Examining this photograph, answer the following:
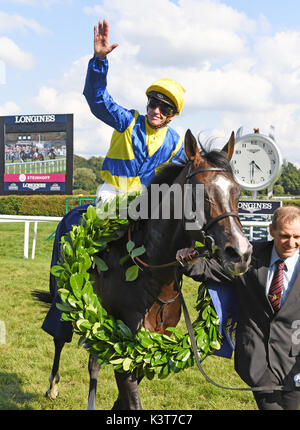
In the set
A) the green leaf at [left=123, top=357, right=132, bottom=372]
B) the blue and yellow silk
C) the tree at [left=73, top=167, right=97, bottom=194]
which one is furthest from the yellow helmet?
the tree at [left=73, top=167, right=97, bottom=194]

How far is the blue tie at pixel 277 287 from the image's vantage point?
241 cm

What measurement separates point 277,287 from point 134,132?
1.56 meters

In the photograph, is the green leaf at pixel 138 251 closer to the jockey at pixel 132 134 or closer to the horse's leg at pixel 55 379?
the jockey at pixel 132 134

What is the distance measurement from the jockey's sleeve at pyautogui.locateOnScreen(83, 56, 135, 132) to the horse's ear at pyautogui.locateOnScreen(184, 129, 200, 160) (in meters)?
0.93

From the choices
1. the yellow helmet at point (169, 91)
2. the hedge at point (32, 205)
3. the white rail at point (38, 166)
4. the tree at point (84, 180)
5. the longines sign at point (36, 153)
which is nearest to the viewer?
the yellow helmet at point (169, 91)

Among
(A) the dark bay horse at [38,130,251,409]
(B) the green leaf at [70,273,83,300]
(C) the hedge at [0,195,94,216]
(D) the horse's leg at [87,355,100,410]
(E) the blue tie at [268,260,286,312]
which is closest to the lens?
(A) the dark bay horse at [38,130,251,409]

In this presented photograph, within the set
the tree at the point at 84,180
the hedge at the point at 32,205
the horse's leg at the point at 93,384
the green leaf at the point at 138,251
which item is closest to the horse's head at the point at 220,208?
the green leaf at the point at 138,251

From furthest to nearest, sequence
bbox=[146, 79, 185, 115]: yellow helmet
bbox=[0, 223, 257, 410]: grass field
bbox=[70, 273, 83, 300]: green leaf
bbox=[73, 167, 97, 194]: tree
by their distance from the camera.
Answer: bbox=[73, 167, 97, 194]: tree < bbox=[0, 223, 257, 410]: grass field < bbox=[146, 79, 185, 115]: yellow helmet < bbox=[70, 273, 83, 300]: green leaf

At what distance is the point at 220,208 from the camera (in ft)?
7.04

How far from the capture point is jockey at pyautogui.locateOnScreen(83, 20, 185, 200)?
312 cm

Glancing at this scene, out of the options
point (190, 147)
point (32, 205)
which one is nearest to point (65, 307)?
point (190, 147)

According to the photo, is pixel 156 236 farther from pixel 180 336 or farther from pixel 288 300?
pixel 288 300

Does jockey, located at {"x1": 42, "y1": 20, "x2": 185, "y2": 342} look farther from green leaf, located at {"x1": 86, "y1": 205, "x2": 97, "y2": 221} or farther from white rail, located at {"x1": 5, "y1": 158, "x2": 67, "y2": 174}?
white rail, located at {"x1": 5, "y1": 158, "x2": 67, "y2": 174}

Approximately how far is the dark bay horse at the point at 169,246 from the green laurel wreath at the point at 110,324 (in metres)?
0.07
